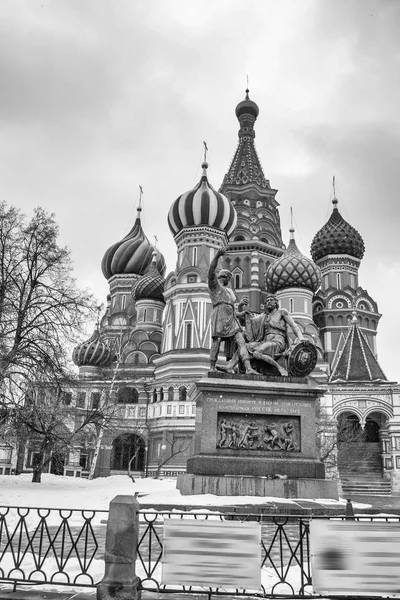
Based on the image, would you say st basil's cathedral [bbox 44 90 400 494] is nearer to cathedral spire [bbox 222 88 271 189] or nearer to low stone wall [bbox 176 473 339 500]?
cathedral spire [bbox 222 88 271 189]

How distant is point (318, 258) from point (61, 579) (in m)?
56.3

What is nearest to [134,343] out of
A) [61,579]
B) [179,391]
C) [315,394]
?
[179,391]

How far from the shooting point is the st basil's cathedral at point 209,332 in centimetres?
3853

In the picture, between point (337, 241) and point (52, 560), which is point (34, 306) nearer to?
point (52, 560)

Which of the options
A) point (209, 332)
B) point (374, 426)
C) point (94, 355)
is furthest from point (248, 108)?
point (374, 426)

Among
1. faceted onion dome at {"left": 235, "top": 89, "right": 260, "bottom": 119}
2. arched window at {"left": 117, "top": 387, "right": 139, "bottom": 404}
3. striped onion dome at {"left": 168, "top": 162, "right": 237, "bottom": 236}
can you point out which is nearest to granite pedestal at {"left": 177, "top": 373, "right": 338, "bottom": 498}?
arched window at {"left": 117, "top": 387, "right": 139, "bottom": 404}

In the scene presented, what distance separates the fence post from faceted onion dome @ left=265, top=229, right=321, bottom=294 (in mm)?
43681

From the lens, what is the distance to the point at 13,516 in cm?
1069

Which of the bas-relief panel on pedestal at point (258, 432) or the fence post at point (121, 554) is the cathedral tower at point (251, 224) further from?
the fence post at point (121, 554)

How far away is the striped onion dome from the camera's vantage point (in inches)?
1882

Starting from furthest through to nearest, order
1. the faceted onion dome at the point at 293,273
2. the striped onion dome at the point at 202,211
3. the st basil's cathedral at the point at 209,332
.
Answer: the faceted onion dome at the point at 293,273
the striped onion dome at the point at 202,211
the st basil's cathedral at the point at 209,332

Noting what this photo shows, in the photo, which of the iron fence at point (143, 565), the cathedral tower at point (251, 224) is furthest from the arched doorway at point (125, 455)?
the iron fence at point (143, 565)

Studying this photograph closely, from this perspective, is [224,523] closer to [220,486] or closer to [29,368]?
[220,486]

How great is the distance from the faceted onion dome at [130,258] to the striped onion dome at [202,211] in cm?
1253
